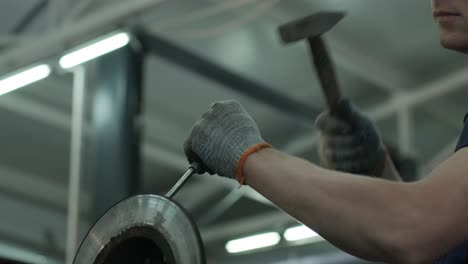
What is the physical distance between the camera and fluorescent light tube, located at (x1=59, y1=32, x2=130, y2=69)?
3529mm

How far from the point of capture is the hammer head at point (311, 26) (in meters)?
1.92

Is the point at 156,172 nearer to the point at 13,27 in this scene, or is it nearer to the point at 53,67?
the point at 13,27

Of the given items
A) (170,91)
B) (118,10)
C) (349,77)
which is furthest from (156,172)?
(118,10)

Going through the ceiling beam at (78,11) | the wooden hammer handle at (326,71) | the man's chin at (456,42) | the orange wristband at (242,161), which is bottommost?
the orange wristband at (242,161)

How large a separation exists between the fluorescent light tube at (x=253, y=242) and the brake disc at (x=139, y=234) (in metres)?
4.91

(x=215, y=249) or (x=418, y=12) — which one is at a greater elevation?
(x=418, y=12)

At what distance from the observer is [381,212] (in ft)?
3.92

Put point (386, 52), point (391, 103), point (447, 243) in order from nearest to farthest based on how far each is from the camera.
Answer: point (447, 243) → point (386, 52) → point (391, 103)

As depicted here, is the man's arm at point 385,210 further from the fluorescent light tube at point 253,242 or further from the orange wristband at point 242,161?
the fluorescent light tube at point 253,242

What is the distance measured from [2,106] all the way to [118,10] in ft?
5.71

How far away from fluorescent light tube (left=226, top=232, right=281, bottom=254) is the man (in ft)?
16.2

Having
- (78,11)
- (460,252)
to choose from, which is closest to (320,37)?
(460,252)

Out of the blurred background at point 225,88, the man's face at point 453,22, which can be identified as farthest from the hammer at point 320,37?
the blurred background at point 225,88

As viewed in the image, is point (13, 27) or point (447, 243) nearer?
point (447, 243)
